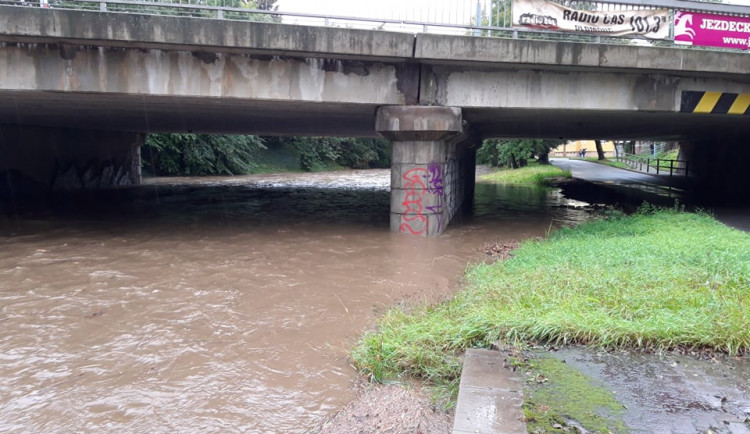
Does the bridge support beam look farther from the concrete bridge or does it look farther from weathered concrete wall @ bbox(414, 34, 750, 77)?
weathered concrete wall @ bbox(414, 34, 750, 77)

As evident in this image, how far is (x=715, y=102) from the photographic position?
11.5 m

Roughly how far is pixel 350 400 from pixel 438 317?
1.63 meters

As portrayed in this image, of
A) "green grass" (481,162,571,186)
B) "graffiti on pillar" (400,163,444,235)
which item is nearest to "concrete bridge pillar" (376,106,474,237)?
"graffiti on pillar" (400,163,444,235)

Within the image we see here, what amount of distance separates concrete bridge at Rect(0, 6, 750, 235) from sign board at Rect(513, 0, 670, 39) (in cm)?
73

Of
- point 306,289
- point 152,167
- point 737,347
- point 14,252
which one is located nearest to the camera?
point 737,347

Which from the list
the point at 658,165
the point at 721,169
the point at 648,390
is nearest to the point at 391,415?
the point at 648,390

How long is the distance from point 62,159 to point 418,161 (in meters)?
15.1

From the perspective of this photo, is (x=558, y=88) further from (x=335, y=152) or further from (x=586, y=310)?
(x=335, y=152)

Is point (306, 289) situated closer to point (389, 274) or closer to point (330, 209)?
point (389, 274)

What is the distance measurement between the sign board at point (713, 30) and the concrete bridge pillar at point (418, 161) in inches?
201

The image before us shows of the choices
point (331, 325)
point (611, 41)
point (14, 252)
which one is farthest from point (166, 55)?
point (611, 41)

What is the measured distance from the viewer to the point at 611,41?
37.0 ft

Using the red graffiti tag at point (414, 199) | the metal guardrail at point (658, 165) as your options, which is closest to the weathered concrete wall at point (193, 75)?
the red graffiti tag at point (414, 199)

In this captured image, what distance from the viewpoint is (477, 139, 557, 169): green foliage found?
132ft
